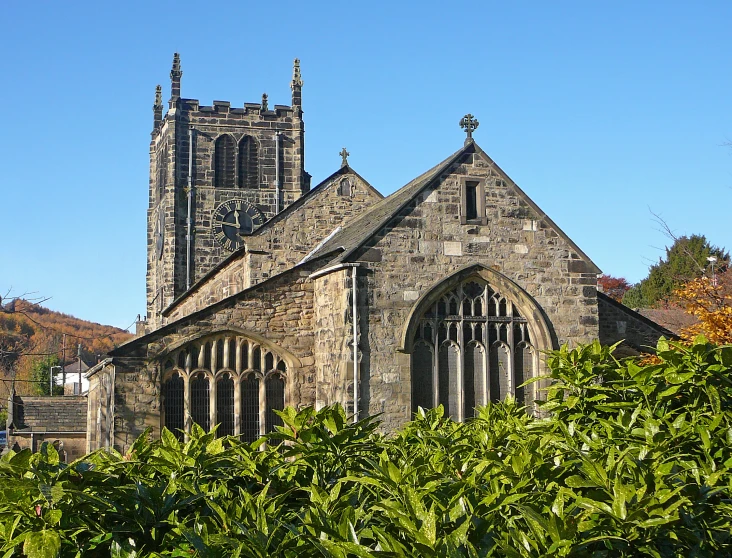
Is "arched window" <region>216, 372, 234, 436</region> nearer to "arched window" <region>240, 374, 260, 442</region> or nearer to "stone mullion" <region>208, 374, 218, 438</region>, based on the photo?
"stone mullion" <region>208, 374, 218, 438</region>

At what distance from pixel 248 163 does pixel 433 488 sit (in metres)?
35.8

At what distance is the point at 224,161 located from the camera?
3906cm

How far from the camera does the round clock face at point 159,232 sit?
40.5 meters

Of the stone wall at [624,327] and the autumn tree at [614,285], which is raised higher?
the autumn tree at [614,285]

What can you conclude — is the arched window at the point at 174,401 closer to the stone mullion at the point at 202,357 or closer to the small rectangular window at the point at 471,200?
the stone mullion at the point at 202,357

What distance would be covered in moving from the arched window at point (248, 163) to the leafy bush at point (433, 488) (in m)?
33.8

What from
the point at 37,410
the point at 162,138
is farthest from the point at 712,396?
the point at 162,138

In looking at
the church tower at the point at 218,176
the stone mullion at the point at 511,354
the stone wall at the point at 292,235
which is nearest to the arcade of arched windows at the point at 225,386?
the stone mullion at the point at 511,354

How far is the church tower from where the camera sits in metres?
38.4

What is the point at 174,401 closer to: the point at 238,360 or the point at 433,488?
the point at 238,360

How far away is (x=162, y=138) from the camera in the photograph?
1626 inches

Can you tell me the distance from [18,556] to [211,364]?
46.2 feet

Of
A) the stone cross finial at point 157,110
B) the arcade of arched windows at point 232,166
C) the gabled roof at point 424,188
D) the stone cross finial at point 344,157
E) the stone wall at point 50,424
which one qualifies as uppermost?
the stone cross finial at point 157,110

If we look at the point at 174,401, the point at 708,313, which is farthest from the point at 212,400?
the point at 708,313
